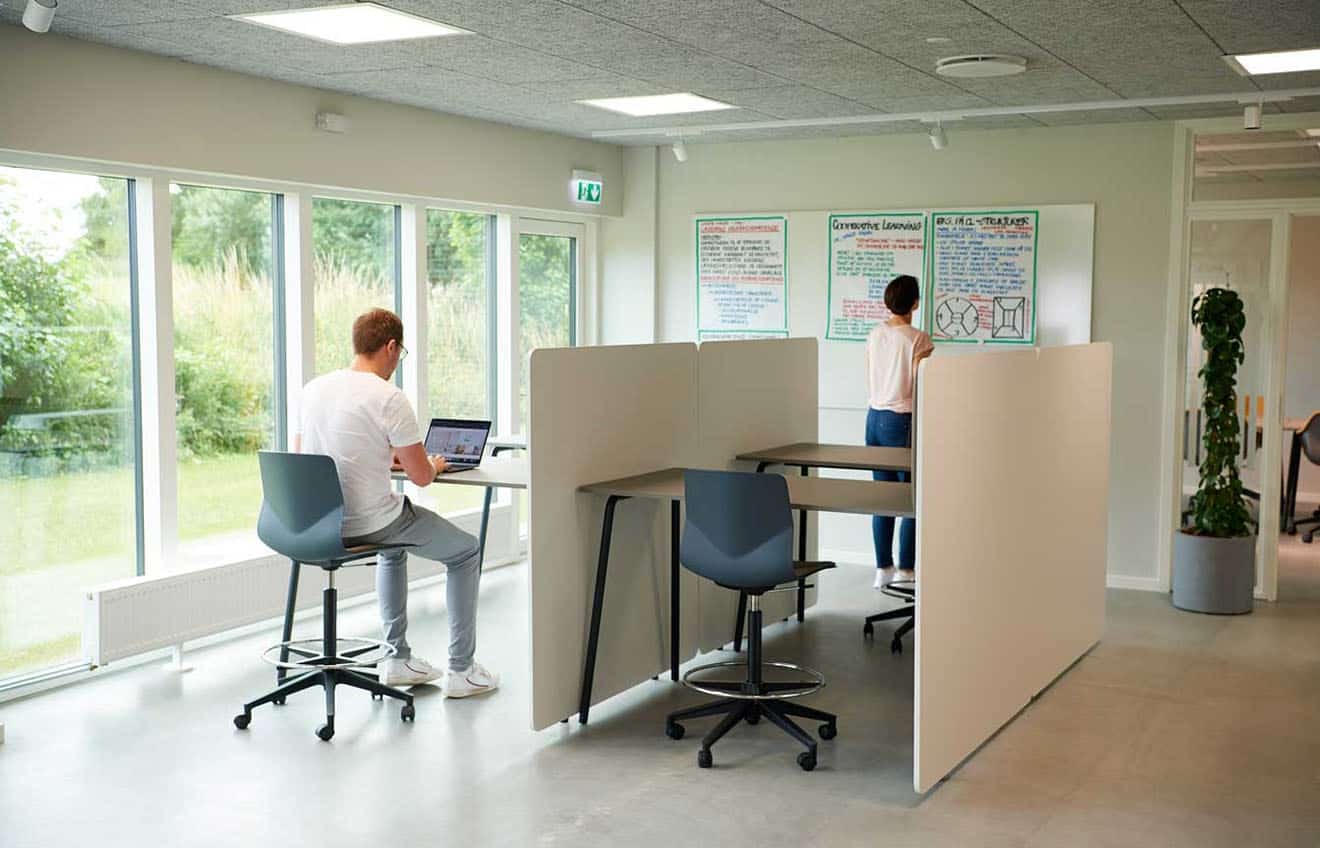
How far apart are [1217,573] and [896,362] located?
1822 mm

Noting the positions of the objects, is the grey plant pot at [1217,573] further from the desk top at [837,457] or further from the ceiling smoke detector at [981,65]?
the ceiling smoke detector at [981,65]

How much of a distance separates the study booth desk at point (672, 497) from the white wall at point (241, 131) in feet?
7.28

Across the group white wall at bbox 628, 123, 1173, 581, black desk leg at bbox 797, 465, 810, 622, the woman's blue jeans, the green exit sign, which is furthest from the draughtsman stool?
the green exit sign

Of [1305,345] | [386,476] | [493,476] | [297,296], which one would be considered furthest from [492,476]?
[1305,345]

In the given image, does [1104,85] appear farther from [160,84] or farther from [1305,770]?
[160,84]

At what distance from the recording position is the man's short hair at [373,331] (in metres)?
4.64

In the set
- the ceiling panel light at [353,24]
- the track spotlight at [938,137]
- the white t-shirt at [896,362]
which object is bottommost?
the white t-shirt at [896,362]

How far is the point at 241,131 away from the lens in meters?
5.48

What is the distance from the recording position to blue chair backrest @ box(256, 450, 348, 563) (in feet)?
14.3

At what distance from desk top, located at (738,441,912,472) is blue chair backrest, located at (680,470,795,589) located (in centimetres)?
113

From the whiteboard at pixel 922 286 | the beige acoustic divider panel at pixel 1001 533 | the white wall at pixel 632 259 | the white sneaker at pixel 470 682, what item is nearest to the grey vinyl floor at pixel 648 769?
the white sneaker at pixel 470 682

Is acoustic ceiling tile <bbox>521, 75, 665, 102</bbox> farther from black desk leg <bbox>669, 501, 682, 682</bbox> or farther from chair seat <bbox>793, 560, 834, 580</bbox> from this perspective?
chair seat <bbox>793, 560, 834, 580</bbox>

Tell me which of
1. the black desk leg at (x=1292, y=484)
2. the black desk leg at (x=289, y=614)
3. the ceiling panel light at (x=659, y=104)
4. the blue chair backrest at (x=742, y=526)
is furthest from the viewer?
Answer: the black desk leg at (x=1292, y=484)

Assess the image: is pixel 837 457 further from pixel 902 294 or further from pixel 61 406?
pixel 61 406
